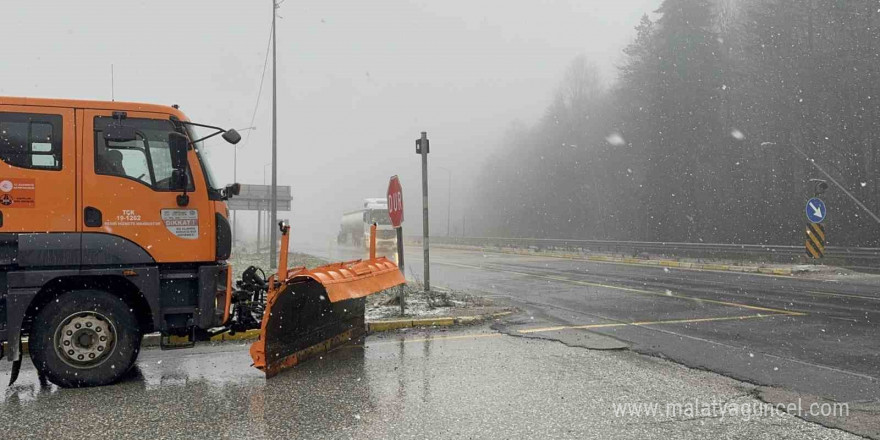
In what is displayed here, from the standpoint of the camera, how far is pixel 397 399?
5.25 m

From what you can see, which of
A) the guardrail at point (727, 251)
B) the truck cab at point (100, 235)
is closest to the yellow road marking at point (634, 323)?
the truck cab at point (100, 235)

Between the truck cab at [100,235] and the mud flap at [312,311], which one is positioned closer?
the truck cab at [100,235]

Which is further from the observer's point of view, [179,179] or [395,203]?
[395,203]

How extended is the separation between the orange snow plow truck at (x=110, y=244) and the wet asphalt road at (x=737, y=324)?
14.2ft

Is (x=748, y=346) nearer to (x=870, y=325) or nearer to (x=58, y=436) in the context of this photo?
(x=870, y=325)

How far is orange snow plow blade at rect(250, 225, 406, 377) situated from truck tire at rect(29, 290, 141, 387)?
4.10 ft

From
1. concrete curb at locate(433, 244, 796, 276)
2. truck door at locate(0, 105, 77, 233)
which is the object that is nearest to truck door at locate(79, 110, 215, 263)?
truck door at locate(0, 105, 77, 233)

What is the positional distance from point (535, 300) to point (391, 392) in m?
7.72

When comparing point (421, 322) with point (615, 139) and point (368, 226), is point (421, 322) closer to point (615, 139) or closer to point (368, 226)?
point (368, 226)

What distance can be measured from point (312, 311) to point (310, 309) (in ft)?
0.19

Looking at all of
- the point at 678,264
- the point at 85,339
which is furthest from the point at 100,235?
the point at 678,264

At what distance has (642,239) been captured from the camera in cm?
4478

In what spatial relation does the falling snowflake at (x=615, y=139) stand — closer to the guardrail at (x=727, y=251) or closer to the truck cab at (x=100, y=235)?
the guardrail at (x=727, y=251)

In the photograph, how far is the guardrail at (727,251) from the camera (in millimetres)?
21250
